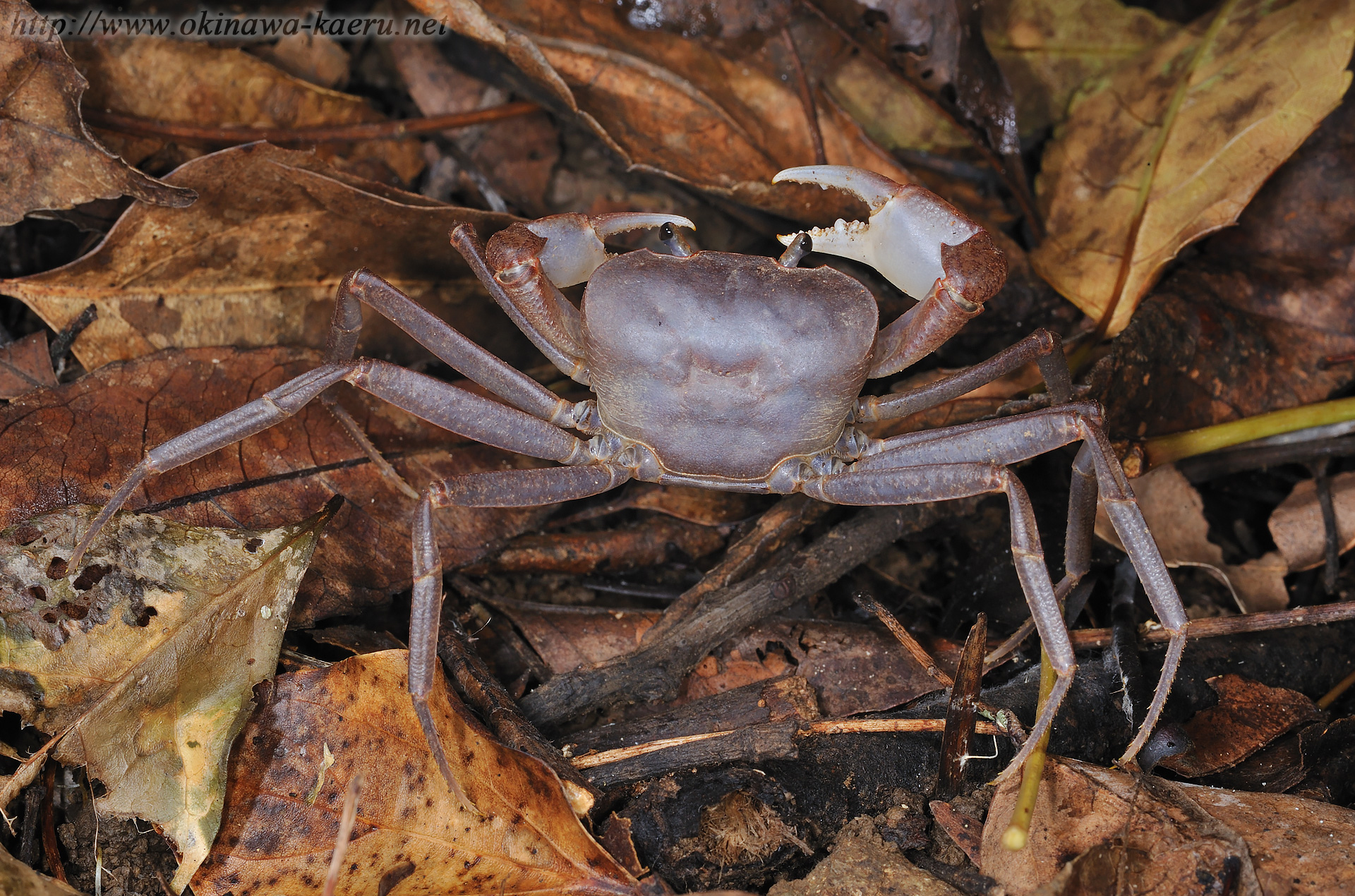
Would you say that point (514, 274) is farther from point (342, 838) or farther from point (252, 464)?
point (342, 838)

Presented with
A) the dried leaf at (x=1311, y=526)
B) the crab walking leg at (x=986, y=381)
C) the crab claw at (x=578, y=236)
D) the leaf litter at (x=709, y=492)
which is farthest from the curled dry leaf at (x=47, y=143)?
the dried leaf at (x=1311, y=526)

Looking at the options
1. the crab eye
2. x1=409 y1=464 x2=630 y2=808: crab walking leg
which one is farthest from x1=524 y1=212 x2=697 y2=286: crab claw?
x1=409 y1=464 x2=630 y2=808: crab walking leg

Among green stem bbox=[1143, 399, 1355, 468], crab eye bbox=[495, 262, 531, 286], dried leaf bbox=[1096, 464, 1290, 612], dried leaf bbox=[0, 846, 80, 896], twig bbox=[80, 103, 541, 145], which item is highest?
crab eye bbox=[495, 262, 531, 286]

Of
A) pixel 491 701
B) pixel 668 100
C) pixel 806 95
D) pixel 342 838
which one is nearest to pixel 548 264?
pixel 668 100

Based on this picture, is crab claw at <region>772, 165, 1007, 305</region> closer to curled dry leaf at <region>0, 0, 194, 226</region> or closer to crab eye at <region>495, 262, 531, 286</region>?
crab eye at <region>495, 262, 531, 286</region>

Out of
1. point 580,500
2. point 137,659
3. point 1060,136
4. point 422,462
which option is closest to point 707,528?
point 580,500

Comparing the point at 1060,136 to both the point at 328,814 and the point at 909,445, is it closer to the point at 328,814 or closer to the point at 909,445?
the point at 909,445

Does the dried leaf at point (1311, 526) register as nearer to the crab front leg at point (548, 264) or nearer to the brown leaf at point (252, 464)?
the crab front leg at point (548, 264)
